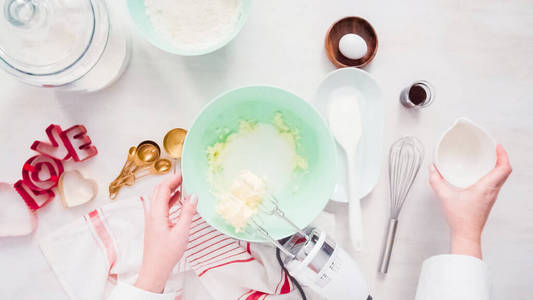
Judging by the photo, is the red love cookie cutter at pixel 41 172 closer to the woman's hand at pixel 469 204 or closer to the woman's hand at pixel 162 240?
the woman's hand at pixel 162 240

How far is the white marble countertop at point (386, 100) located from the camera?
747 mm

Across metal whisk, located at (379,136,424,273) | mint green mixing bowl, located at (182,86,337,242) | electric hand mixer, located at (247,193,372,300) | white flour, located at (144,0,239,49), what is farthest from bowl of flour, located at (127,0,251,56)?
metal whisk, located at (379,136,424,273)

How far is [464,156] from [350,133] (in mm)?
280

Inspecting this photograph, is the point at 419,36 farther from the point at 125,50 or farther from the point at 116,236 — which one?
the point at 116,236

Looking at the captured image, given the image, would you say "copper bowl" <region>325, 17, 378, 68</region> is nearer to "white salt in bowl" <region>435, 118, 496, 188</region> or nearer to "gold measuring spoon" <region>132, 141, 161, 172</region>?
"white salt in bowl" <region>435, 118, 496, 188</region>

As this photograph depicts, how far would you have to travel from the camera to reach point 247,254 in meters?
0.73

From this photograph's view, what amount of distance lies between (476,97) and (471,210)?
286 millimetres

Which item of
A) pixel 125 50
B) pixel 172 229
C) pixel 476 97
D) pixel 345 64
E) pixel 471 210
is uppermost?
pixel 125 50

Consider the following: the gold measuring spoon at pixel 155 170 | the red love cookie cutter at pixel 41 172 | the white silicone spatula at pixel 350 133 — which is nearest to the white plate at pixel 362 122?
the white silicone spatula at pixel 350 133

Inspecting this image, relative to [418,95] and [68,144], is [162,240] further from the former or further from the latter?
[418,95]

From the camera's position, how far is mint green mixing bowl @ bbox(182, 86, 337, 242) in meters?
0.62

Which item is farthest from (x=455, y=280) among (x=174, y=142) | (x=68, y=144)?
(x=68, y=144)

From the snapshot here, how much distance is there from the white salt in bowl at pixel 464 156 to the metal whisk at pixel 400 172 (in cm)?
5

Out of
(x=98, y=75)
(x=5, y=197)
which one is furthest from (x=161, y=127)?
(x=5, y=197)
